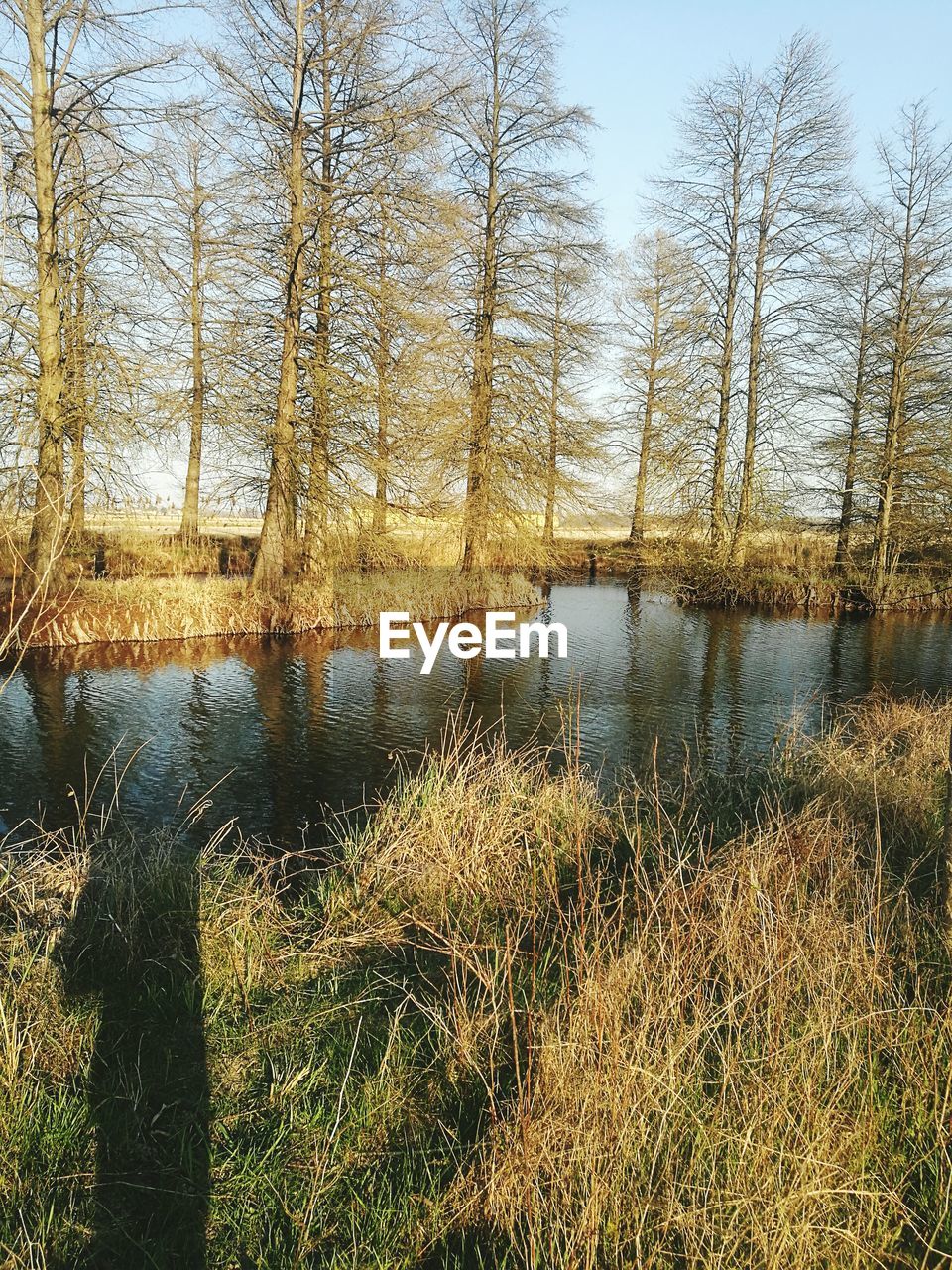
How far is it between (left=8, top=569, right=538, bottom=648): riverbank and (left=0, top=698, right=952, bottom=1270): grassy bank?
933cm

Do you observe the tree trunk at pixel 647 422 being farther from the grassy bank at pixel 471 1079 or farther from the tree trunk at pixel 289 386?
the grassy bank at pixel 471 1079

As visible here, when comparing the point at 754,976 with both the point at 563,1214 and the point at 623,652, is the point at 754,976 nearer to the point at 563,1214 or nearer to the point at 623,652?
the point at 563,1214

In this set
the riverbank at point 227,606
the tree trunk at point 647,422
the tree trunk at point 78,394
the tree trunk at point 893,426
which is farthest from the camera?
the tree trunk at point 647,422

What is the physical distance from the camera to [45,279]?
12758 mm

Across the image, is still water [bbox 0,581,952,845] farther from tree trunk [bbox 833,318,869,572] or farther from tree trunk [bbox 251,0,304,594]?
tree trunk [bbox 833,318,869,572]

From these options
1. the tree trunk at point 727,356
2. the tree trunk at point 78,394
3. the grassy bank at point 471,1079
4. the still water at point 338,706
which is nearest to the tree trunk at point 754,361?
the tree trunk at point 727,356

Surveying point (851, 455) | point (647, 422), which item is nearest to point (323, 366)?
point (851, 455)

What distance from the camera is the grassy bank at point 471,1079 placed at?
2277 mm

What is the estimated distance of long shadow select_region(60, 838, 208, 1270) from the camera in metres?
2.44
